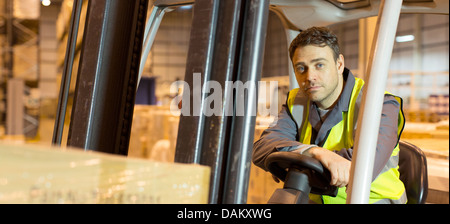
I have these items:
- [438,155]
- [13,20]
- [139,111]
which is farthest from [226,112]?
[13,20]

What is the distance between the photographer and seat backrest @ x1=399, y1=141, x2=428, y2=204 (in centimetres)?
137

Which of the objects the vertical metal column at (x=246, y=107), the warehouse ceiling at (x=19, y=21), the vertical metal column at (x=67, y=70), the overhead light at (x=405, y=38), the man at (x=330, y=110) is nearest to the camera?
the vertical metal column at (x=246, y=107)

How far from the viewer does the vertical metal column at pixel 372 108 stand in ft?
2.54

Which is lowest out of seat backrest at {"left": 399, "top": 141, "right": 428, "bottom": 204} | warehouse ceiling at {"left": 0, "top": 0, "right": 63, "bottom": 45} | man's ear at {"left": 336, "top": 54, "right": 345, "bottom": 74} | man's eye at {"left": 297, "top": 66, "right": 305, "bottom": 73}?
seat backrest at {"left": 399, "top": 141, "right": 428, "bottom": 204}

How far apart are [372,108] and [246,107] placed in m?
0.34

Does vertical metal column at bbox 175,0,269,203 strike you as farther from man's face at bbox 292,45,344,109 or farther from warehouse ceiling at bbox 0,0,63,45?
warehouse ceiling at bbox 0,0,63,45

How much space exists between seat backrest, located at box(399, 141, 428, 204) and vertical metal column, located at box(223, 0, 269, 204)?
102cm

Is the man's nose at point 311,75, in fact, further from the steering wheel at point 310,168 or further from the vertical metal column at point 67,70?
the vertical metal column at point 67,70

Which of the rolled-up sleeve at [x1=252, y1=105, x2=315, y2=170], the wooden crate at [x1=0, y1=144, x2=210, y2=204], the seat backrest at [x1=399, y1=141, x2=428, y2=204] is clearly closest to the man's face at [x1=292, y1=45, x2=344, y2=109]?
the rolled-up sleeve at [x1=252, y1=105, x2=315, y2=170]

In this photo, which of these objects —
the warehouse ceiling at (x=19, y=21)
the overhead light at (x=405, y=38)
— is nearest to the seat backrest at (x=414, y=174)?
the warehouse ceiling at (x=19, y=21)

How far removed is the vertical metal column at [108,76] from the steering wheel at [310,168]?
21.6 inches

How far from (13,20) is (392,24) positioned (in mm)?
8062

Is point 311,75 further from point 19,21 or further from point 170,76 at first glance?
point 170,76

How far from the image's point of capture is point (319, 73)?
1.21 meters
